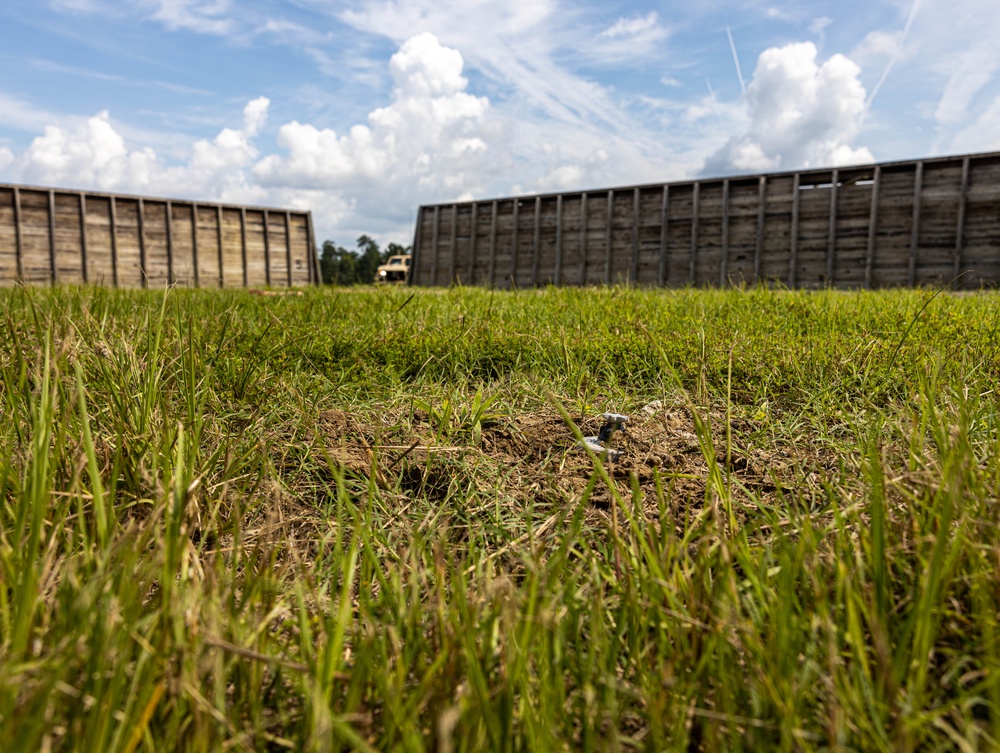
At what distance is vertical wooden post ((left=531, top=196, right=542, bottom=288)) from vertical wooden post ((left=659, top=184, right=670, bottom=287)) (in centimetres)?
290

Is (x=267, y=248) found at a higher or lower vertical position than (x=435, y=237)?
lower

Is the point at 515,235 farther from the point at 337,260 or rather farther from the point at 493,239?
the point at 337,260

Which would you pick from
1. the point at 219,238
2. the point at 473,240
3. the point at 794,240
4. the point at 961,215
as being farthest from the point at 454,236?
the point at 961,215

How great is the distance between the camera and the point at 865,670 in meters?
0.96

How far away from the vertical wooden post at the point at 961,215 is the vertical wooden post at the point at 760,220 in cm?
322

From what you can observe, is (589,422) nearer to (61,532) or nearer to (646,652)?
(646,652)

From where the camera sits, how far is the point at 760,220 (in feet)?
43.8

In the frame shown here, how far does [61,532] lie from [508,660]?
3.80 ft

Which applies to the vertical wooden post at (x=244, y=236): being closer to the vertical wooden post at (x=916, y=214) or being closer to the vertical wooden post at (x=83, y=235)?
the vertical wooden post at (x=83, y=235)

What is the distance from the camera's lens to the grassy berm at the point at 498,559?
0.94m

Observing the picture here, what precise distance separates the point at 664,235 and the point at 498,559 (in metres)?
13.5

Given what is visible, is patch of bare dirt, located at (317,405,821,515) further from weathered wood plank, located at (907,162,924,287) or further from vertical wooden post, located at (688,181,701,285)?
vertical wooden post, located at (688,181,701,285)

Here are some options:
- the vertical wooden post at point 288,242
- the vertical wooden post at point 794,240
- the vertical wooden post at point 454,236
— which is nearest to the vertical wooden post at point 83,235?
the vertical wooden post at point 288,242

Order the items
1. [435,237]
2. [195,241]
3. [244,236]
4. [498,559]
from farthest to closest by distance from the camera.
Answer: [435,237] → [244,236] → [195,241] → [498,559]
